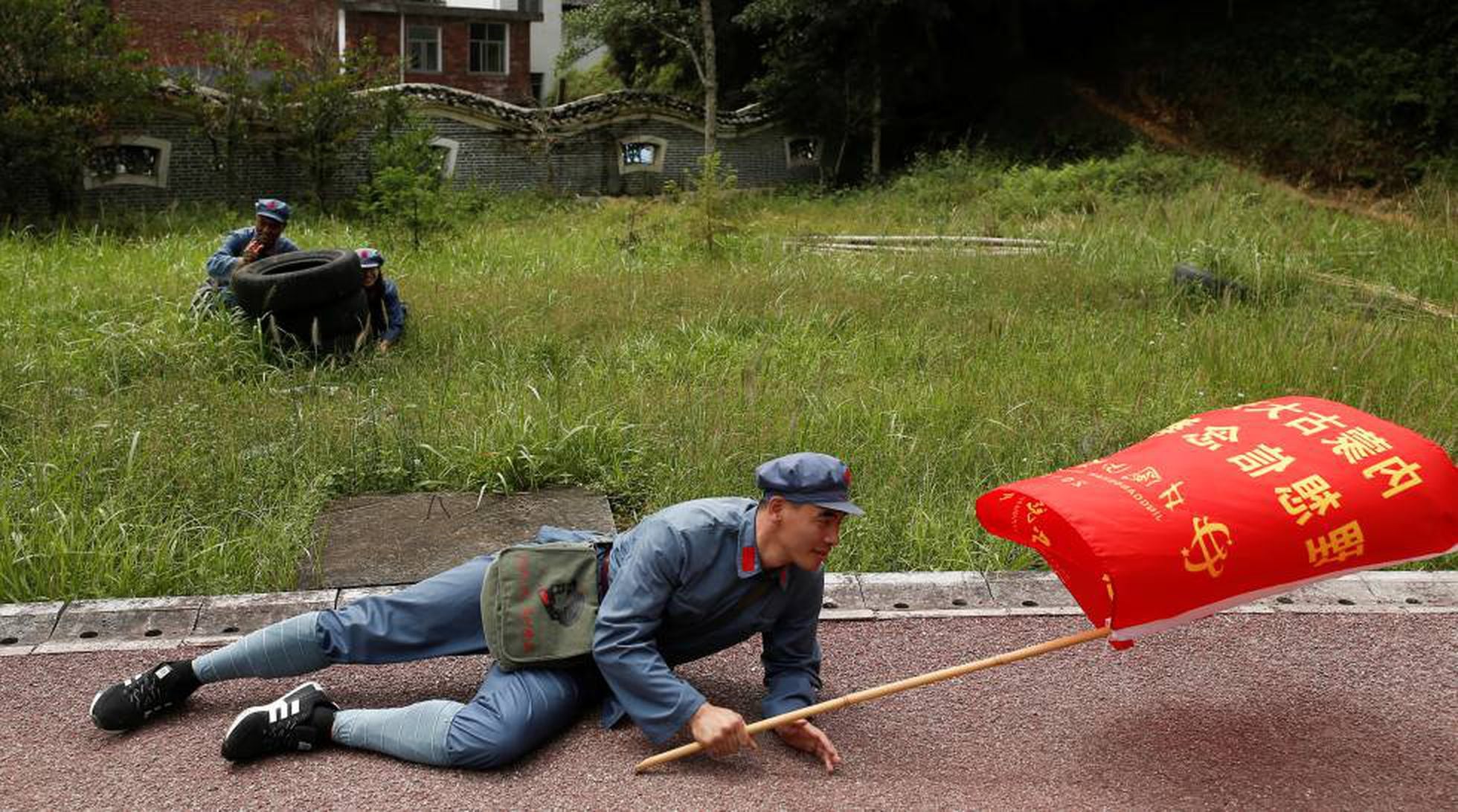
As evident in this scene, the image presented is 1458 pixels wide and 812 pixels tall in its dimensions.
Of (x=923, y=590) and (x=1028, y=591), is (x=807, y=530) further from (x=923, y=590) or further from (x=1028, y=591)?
(x=1028, y=591)

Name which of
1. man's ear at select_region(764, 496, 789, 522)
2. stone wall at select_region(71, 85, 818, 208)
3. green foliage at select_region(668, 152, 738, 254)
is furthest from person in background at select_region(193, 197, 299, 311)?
stone wall at select_region(71, 85, 818, 208)

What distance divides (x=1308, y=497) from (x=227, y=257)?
24.8ft

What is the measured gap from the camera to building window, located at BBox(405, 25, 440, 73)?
32.2m

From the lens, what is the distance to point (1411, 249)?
13.4 metres

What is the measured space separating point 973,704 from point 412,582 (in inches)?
88.8

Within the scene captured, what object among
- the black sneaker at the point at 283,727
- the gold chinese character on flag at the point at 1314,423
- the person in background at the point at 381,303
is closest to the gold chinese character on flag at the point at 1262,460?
the gold chinese character on flag at the point at 1314,423

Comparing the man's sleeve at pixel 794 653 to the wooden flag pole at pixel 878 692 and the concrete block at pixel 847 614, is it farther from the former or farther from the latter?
the concrete block at pixel 847 614

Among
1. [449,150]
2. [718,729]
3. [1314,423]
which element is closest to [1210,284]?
[1314,423]

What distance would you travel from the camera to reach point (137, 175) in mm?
20141

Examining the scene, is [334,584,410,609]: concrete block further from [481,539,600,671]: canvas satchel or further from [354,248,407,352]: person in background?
[354,248,407,352]: person in background

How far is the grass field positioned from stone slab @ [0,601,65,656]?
0.59 ft

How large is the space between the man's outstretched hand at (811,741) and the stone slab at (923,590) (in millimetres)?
1222

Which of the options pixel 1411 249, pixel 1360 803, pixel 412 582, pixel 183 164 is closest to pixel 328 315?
pixel 412 582

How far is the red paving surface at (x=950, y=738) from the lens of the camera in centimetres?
379
